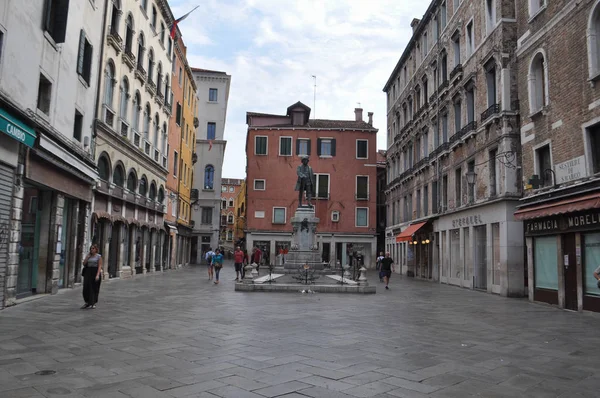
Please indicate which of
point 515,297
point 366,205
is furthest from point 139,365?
point 366,205

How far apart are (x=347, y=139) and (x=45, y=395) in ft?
142

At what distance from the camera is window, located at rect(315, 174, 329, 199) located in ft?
152

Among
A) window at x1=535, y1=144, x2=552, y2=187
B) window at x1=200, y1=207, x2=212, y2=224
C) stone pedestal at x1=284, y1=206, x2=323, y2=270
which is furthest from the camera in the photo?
window at x1=200, y1=207, x2=212, y2=224

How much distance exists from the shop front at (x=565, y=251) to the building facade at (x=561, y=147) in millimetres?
26

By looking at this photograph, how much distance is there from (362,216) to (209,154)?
1851 centimetres

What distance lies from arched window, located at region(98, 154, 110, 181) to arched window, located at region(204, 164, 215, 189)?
99.6ft

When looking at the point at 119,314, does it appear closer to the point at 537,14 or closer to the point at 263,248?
the point at 537,14

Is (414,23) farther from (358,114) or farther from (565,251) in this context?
(565,251)

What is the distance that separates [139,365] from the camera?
6.38m

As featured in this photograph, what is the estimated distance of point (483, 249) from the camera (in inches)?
870

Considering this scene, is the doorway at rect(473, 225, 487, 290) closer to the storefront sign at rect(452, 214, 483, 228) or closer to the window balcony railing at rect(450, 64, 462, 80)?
the storefront sign at rect(452, 214, 483, 228)

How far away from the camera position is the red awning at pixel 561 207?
12.9 metres

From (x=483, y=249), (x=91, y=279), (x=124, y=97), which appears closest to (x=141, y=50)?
(x=124, y=97)

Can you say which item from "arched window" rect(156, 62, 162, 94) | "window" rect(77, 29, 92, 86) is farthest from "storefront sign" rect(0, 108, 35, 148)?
"arched window" rect(156, 62, 162, 94)
